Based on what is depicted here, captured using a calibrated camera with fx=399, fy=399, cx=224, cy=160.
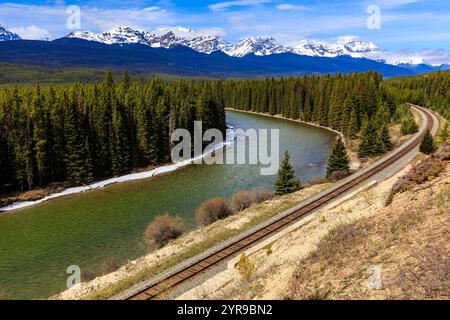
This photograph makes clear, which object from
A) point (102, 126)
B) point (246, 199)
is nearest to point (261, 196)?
point (246, 199)

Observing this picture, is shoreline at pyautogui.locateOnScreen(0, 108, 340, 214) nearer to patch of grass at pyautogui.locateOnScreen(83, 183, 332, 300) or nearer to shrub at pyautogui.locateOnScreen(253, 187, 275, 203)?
shrub at pyautogui.locateOnScreen(253, 187, 275, 203)

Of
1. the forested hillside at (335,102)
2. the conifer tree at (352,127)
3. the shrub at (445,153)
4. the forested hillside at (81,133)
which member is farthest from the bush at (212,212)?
the conifer tree at (352,127)

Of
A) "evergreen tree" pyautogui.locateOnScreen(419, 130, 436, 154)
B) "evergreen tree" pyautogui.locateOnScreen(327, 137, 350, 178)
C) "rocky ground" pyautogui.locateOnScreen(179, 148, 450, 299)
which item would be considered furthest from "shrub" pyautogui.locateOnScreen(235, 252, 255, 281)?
"evergreen tree" pyautogui.locateOnScreen(419, 130, 436, 154)

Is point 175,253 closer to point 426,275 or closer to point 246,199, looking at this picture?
point 246,199

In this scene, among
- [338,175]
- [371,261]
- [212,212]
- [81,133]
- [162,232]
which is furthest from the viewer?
[81,133]

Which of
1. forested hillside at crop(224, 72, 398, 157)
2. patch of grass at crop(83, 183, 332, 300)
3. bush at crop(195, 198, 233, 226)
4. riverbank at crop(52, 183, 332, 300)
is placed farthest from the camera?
forested hillside at crop(224, 72, 398, 157)

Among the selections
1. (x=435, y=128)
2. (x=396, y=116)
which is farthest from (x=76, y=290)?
(x=396, y=116)

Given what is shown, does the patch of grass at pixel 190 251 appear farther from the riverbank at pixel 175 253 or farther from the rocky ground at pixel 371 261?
the rocky ground at pixel 371 261
